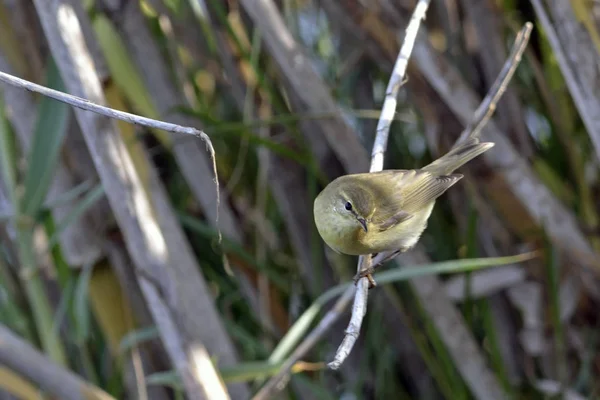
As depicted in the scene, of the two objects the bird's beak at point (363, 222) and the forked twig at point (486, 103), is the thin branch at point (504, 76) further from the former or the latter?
the bird's beak at point (363, 222)

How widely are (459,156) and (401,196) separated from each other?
24 centimetres

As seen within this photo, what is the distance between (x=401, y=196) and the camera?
6.43ft

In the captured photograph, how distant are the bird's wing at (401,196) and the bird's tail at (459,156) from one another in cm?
3

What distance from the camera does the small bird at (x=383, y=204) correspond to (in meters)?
1.74

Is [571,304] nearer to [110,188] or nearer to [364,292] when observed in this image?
[364,292]

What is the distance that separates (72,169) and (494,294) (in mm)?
1244

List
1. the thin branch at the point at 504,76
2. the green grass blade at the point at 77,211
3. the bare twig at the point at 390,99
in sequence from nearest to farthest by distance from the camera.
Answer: the bare twig at the point at 390,99 < the thin branch at the point at 504,76 < the green grass blade at the point at 77,211

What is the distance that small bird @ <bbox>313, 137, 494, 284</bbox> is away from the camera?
1735 mm

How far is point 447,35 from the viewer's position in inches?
81.5

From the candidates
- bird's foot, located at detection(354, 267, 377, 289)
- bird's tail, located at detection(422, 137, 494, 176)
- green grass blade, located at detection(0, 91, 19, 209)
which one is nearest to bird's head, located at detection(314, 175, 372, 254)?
bird's foot, located at detection(354, 267, 377, 289)

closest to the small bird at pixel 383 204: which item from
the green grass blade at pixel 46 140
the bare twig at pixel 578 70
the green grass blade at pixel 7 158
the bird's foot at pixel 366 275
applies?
the bird's foot at pixel 366 275

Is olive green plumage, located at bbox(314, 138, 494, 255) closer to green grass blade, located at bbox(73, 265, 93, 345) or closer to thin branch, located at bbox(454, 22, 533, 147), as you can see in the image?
thin branch, located at bbox(454, 22, 533, 147)

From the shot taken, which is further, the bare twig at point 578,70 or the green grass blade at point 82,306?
the green grass blade at point 82,306

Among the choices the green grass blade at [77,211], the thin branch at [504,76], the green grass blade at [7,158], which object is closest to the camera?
the thin branch at [504,76]
